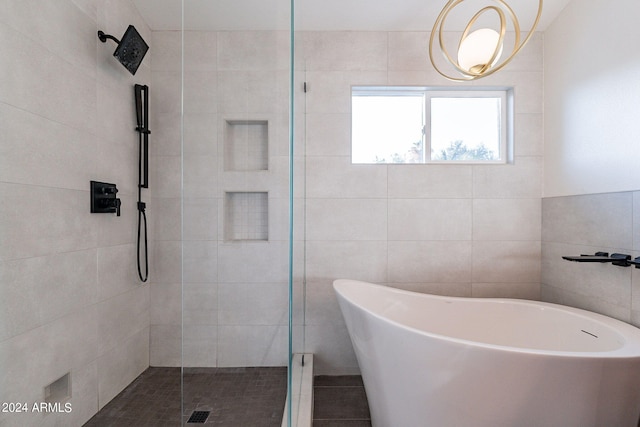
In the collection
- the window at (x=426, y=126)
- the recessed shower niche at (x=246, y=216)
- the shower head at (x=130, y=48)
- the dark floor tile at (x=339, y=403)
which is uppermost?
the shower head at (x=130, y=48)

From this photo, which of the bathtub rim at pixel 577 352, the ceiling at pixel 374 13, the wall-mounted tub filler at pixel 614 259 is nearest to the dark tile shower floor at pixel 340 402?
the bathtub rim at pixel 577 352

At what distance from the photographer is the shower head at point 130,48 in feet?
5.24

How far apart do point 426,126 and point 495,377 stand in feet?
5.49

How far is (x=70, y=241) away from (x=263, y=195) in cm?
109

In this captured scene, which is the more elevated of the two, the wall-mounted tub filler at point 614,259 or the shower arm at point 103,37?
the shower arm at point 103,37

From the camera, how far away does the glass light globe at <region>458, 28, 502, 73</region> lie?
5.63 feet

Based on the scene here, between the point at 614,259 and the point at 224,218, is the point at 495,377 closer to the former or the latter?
the point at 614,259

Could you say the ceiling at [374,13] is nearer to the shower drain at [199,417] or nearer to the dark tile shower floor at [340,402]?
the shower drain at [199,417]

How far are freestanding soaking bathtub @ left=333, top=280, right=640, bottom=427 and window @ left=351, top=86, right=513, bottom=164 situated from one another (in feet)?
3.88

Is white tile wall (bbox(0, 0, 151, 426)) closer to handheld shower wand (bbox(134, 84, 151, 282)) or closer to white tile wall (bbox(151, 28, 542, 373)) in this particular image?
handheld shower wand (bbox(134, 84, 151, 282))

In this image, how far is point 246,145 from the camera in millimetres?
911

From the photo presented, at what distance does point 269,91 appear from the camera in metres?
1.00

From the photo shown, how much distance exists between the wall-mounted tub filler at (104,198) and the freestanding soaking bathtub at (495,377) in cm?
131

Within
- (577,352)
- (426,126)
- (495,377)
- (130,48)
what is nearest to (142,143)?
(130,48)
